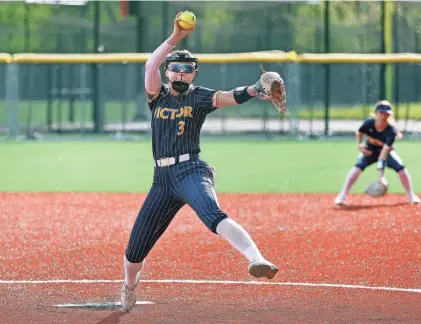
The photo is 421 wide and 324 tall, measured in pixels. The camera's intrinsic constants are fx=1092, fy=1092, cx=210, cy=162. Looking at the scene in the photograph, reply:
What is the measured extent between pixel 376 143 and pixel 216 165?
650cm

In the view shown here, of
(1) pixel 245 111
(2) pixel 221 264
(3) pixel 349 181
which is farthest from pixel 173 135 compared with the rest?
(1) pixel 245 111

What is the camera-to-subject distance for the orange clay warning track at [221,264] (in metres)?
7.65

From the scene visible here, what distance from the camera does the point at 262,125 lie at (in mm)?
30516

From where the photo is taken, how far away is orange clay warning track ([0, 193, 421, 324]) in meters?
7.65

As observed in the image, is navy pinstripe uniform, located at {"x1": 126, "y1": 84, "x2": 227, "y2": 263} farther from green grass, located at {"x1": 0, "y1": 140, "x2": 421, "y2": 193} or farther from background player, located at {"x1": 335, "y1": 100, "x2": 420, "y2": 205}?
green grass, located at {"x1": 0, "y1": 140, "x2": 421, "y2": 193}

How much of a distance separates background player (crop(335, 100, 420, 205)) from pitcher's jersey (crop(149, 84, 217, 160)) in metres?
6.99

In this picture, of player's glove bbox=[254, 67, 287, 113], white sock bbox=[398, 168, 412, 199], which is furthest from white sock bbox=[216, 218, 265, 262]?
white sock bbox=[398, 168, 412, 199]

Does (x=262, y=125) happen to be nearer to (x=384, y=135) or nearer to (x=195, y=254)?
(x=384, y=135)

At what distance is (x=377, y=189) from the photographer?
1514 cm

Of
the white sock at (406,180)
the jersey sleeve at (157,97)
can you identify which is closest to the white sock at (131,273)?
the jersey sleeve at (157,97)

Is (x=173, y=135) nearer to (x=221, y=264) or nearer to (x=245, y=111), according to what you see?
(x=221, y=264)

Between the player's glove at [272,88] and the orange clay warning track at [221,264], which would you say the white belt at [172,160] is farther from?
the orange clay warning track at [221,264]

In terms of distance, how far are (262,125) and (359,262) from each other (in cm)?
2063

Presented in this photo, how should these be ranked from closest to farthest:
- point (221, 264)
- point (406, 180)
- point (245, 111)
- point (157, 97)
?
1. point (157, 97)
2. point (221, 264)
3. point (406, 180)
4. point (245, 111)
